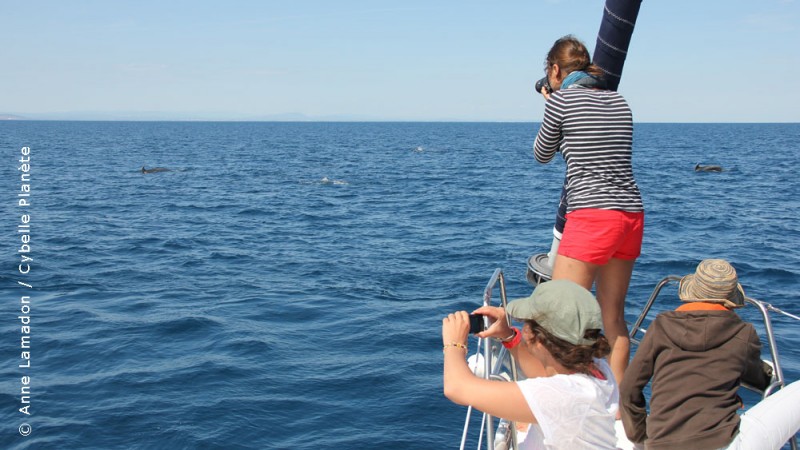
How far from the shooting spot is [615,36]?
379 cm

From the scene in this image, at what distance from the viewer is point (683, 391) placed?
2.96m

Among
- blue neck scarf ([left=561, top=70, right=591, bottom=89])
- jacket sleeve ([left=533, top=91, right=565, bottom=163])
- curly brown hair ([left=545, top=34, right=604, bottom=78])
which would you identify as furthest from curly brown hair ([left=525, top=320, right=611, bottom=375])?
curly brown hair ([left=545, top=34, right=604, bottom=78])

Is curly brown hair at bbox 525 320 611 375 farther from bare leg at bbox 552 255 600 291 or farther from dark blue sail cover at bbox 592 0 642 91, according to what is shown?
dark blue sail cover at bbox 592 0 642 91

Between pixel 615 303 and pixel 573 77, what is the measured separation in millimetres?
1265

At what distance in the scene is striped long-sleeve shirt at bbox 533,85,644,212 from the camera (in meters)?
3.54

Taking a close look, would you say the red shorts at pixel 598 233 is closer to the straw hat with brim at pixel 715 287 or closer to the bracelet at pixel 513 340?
the straw hat with brim at pixel 715 287

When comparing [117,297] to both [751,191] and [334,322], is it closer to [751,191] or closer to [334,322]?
[334,322]

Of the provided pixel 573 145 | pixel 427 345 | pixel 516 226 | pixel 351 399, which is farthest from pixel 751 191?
pixel 573 145

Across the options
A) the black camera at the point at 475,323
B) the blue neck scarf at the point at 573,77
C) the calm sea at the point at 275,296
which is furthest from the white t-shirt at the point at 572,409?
the calm sea at the point at 275,296

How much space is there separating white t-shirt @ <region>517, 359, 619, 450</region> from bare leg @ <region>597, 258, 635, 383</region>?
1.29 meters

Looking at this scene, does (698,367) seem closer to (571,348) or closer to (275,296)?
(571,348)

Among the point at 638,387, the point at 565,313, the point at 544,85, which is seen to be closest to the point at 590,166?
the point at 544,85

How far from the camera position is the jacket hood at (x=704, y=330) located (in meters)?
2.95

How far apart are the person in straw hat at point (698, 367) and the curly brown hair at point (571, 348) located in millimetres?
659
